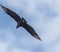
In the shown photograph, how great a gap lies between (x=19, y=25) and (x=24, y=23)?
170 centimetres

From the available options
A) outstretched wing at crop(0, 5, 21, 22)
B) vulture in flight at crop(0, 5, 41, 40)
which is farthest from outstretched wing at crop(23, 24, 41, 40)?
outstretched wing at crop(0, 5, 21, 22)

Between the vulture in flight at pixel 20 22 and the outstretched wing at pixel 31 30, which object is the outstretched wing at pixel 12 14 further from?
the outstretched wing at pixel 31 30

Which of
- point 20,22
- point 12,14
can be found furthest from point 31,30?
point 12,14

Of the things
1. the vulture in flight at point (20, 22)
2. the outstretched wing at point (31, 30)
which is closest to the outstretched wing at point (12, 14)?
the vulture in flight at point (20, 22)

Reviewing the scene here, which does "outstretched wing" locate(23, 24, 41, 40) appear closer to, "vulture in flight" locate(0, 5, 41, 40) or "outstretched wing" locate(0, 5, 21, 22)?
"vulture in flight" locate(0, 5, 41, 40)

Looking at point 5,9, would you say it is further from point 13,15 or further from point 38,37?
point 38,37

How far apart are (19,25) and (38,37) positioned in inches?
121

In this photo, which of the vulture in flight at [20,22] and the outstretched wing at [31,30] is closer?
the vulture in flight at [20,22]

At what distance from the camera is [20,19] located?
61969 millimetres

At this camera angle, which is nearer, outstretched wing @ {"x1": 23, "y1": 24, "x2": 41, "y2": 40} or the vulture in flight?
the vulture in flight

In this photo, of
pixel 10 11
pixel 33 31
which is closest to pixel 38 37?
pixel 33 31

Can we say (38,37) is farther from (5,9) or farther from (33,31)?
(5,9)

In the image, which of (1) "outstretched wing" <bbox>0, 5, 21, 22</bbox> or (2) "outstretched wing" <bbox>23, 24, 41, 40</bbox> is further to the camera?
(2) "outstretched wing" <bbox>23, 24, 41, 40</bbox>

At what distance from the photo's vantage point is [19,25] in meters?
63.4
